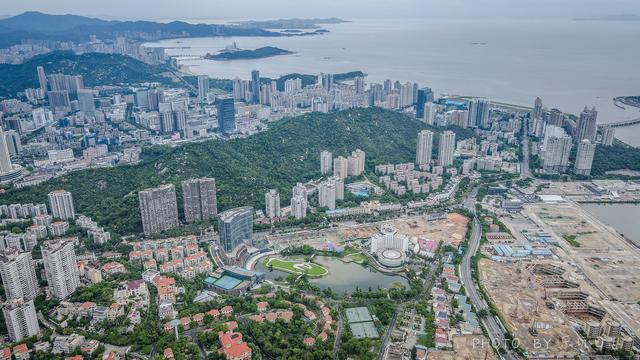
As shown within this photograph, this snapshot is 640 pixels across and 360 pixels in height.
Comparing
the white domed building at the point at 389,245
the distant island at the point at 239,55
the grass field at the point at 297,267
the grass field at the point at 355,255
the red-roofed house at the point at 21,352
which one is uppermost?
the distant island at the point at 239,55

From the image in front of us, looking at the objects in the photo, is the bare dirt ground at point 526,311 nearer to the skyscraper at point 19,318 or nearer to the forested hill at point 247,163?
the forested hill at point 247,163

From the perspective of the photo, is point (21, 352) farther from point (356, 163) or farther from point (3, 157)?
point (356, 163)

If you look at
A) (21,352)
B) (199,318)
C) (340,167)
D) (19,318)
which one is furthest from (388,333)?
(340,167)

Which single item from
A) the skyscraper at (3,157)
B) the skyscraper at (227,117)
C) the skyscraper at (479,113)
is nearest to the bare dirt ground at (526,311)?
the skyscraper at (479,113)

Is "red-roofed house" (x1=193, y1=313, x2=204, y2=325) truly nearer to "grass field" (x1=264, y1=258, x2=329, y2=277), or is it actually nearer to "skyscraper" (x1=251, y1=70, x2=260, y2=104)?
"grass field" (x1=264, y1=258, x2=329, y2=277)

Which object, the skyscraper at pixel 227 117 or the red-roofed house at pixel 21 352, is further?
the skyscraper at pixel 227 117

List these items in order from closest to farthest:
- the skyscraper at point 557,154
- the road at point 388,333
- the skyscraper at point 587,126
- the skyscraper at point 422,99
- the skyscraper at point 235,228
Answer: the road at point 388,333
the skyscraper at point 235,228
the skyscraper at point 557,154
the skyscraper at point 587,126
the skyscraper at point 422,99

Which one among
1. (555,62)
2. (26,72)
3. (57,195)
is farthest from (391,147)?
(555,62)
